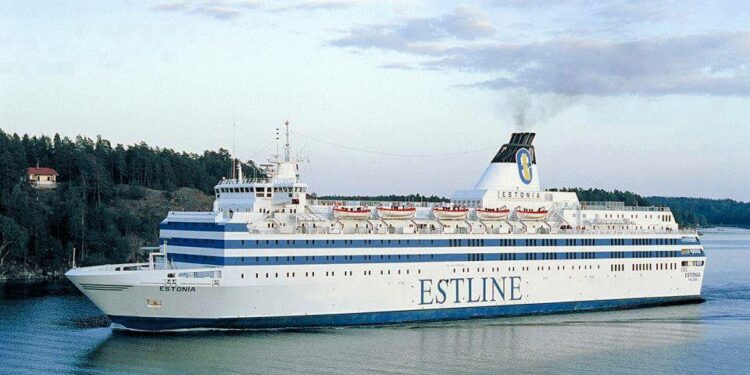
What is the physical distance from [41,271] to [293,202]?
106 ft

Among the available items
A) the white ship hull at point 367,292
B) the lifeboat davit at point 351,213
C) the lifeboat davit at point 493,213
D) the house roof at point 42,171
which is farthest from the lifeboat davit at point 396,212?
the house roof at point 42,171

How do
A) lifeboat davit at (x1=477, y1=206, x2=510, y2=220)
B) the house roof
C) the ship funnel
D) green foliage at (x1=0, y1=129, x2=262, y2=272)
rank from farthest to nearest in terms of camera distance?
the house roof
green foliage at (x1=0, y1=129, x2=262, y2=272)
the ship funnel
lifeboat davit at (x1=477, y1=206, x2=510, y2=220)

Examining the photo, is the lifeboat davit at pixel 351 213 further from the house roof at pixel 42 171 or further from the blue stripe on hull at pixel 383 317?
the house roof at pixel 42 171

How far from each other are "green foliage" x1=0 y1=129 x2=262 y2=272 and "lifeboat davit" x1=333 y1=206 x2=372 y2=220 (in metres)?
26.2

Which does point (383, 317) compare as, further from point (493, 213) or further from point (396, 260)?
point (493, 213)

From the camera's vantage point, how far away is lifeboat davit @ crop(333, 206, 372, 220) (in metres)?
38.4

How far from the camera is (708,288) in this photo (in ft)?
183

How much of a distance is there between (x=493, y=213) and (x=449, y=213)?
8.50ft

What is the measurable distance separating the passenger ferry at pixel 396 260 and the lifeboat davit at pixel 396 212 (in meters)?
0.06

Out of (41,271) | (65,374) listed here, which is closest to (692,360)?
(65,374)

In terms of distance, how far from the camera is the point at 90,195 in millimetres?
83000

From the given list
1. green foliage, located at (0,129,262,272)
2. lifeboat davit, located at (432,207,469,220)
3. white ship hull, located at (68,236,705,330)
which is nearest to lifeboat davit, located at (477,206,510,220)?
lifeboat davit, located at (432,207,469,220)

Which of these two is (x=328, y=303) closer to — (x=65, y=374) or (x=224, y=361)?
(x=224, y=361)

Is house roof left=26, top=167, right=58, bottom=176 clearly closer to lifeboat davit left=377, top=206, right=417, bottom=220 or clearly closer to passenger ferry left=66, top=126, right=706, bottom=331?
passenger ferry left=66, top=126, right=706, bottom=331
